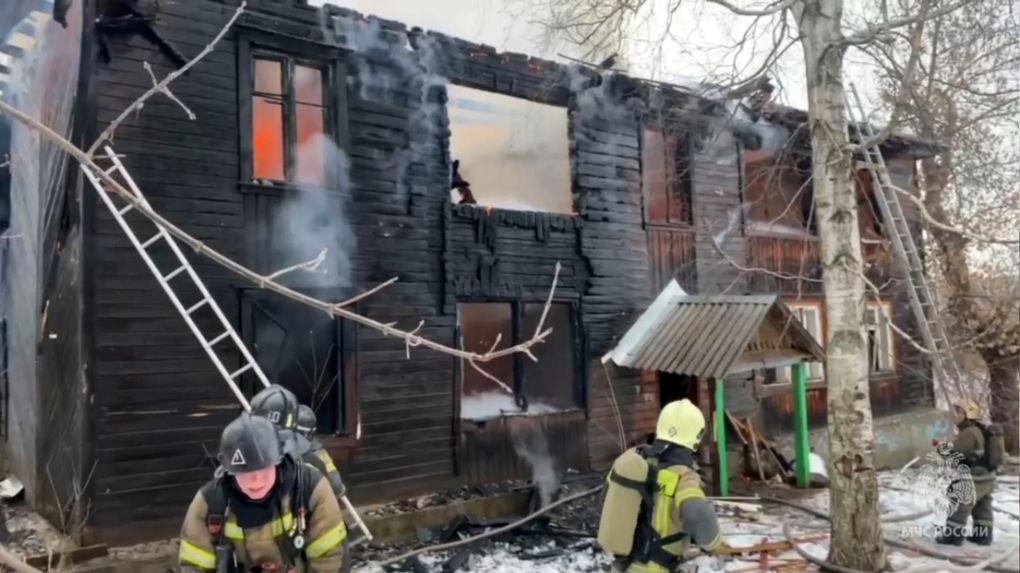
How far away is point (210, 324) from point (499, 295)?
12.7 feet

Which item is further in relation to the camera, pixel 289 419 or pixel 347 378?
pixel 347 378

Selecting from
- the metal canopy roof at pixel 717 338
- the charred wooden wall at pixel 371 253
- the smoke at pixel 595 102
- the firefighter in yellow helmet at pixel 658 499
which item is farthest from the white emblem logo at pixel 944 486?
the smoke at pixel 595 102

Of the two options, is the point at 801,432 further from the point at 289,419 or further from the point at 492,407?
the point at 289,419

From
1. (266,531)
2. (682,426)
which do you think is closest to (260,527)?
(266,531)

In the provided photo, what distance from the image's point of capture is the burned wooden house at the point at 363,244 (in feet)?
25.9

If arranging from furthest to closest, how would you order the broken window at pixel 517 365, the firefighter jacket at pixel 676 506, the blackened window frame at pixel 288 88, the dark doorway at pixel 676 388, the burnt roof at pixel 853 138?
the burnt roof at pixel 853 138, the dark doorway at pixel 676 388, the broken window at pixel 517 365, the blackened window frame at pixel 288 88, the firefighter jacket at pixel 676 506

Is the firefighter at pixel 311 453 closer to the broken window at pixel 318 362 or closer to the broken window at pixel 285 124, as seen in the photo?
the broken window at pixel 318 362

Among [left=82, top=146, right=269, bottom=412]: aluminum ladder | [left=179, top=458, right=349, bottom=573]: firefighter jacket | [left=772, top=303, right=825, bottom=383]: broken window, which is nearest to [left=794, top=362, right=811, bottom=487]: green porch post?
[left=772, top=303, right=825, bottom=383]: broken window

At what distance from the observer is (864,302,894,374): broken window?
50.1ft

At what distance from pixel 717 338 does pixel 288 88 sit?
6298 mm

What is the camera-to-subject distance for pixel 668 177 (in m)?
13.0

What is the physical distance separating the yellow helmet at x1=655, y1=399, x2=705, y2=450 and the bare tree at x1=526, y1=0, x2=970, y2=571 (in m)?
3.27

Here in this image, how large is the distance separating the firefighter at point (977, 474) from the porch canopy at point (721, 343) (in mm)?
2600

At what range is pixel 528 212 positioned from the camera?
36.3ft
